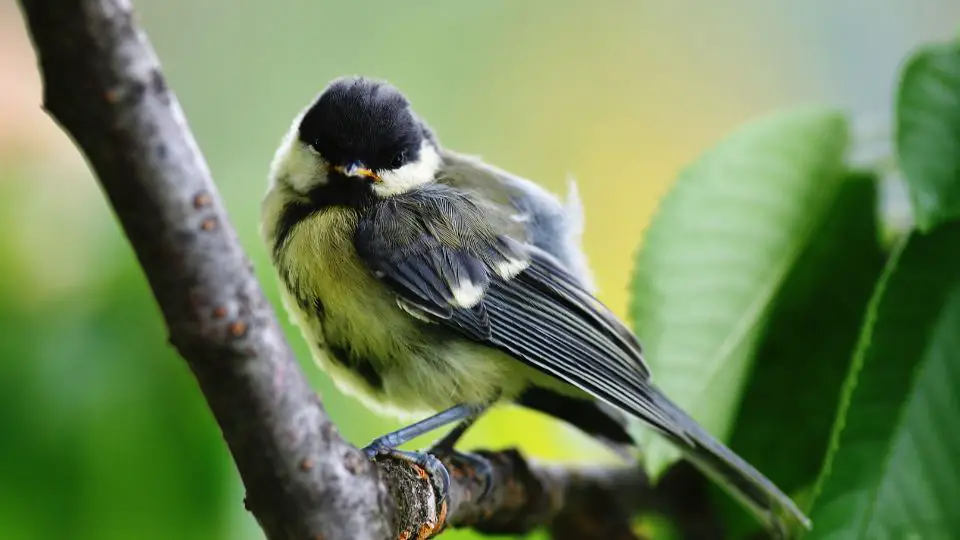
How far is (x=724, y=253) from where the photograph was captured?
0.68 m

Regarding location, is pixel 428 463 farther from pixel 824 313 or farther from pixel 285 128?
pixel 285 128

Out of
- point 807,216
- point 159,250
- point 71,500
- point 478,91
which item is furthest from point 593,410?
point 478,91

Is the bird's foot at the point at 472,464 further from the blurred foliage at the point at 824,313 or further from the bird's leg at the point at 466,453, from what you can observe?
the blurred foliage at the point at 824,313

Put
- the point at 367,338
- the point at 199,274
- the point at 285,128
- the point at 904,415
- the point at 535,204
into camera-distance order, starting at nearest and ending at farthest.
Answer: the point at 199,274
the point at 904,415
the point at 367,338
the point at 535,204
the point at 285,128

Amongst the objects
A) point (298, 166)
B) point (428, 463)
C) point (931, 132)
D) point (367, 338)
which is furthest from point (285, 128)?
point (931, 132)

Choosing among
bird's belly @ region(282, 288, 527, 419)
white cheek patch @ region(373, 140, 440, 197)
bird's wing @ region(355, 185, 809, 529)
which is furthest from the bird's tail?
white cheek patch @ region(373, 140, 440, 197)

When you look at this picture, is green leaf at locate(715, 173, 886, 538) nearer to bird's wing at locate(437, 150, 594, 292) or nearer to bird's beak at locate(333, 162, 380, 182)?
bird's wing at locate(437, 150, 594, 292)

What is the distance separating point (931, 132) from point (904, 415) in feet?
0.63

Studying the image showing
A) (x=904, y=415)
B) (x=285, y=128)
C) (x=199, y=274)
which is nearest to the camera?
(x=199, y=274)

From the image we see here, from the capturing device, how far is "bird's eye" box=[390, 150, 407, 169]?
76 cm

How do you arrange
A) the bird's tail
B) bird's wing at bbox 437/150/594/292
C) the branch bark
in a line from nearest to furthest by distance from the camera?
the branch bark
the bird's tail
bird's wing at bbox 437/150/594/292

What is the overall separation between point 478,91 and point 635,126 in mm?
292

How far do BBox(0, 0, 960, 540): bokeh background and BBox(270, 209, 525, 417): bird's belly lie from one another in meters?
0.04

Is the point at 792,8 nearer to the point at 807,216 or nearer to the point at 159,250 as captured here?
the point at 807,216
